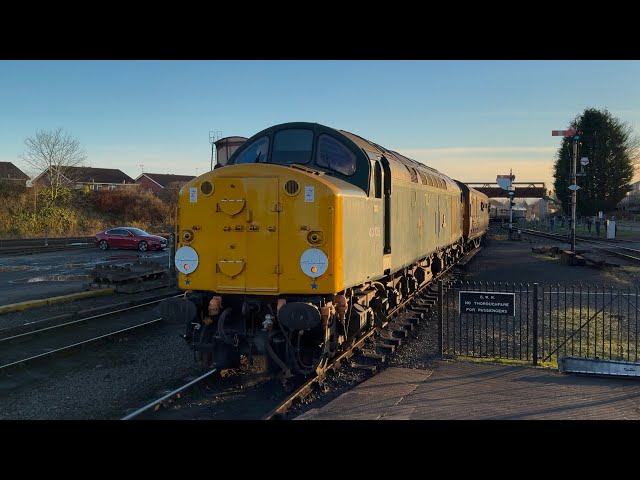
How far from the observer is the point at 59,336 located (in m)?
11.2

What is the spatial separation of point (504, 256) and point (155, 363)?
901 inches

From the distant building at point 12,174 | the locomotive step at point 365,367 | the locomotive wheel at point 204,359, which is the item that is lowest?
the locomotive step at point 365,367

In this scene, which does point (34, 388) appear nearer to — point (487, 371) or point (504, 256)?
point (487, 371)

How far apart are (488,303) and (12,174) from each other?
2066 inches

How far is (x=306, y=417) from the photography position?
6379 mm

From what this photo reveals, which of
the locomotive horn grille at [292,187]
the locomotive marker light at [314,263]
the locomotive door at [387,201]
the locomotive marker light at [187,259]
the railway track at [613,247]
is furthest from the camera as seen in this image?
the railway track at [613,247]

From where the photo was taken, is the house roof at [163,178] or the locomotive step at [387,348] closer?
the locomotive step at [387,348]

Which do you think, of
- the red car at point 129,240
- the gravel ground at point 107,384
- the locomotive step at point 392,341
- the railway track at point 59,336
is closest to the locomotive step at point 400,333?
the locomotive step at point 392,341

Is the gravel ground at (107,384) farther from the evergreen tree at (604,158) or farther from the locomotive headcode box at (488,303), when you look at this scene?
the evergreen tree at (604,158)

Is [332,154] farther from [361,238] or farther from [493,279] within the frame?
[493,279]

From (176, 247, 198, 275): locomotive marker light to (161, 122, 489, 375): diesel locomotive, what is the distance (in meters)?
0.01

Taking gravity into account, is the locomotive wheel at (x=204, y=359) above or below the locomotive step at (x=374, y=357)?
above

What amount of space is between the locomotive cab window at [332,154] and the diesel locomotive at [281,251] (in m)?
0.02

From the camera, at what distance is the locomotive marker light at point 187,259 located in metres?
7.78
